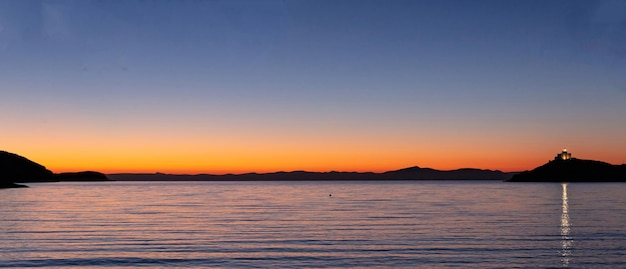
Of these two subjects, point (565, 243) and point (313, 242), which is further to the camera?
point (565, 243)

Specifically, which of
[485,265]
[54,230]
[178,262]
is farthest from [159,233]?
[485,265]

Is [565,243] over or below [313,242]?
over

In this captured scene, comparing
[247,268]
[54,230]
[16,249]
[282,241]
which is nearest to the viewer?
[247,268]

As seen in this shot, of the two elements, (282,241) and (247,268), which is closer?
(247,268)

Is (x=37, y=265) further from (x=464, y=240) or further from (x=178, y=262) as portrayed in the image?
(x=464, y=240)

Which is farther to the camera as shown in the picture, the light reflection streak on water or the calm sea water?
the light reflection streak on water

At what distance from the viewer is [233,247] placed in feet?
126

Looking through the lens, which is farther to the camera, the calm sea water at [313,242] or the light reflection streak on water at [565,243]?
the light reflection streak on water at [565,243]

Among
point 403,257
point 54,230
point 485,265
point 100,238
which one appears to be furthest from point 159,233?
point 485,265

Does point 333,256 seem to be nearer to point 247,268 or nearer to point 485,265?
point 247,268

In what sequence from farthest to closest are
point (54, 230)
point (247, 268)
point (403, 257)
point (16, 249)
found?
point (54, 230), point (16, 249), point (403, 257), point (247, 268)

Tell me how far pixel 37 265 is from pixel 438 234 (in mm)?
27929

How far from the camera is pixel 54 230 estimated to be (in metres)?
49.7

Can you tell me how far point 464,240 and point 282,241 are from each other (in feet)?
42.1
